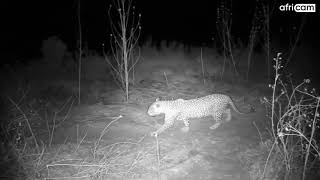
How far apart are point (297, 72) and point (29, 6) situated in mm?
12502

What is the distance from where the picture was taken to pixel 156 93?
33.5 feet

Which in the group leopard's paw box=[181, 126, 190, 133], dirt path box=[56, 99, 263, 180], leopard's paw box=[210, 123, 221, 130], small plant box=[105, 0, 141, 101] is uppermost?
small plant box=[105, 0, 141, 101]

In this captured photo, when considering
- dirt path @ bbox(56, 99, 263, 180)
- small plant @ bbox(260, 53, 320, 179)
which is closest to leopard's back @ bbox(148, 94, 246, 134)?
dirt path @ bbox(56, 99, 263, 180)

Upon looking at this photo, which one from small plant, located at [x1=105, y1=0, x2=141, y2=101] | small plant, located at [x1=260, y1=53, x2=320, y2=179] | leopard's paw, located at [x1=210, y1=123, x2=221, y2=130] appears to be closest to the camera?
small plant, located at [x1=260, y1=53, x2=320, y2=179]

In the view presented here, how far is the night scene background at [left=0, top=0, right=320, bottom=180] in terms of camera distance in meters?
5.42

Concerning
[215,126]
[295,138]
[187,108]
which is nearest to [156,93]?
[187,108]

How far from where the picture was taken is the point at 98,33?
1678cm

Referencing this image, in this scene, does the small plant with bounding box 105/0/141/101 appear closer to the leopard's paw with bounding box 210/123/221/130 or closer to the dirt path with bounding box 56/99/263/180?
the dirt path with bounding box 56/99/263/180

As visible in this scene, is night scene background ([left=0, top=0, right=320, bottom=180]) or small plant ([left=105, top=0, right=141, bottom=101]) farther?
small plant ([left=105, top=0, right=141, bottom=101])

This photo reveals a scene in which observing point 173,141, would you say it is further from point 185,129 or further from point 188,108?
point 188,108

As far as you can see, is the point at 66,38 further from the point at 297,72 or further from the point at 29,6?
the point at 297,72

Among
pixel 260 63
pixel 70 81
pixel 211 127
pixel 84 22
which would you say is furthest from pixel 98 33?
pixel 211 127

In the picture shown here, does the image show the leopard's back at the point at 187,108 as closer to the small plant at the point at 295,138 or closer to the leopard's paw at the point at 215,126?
the leopard's paw at the point at 215,126

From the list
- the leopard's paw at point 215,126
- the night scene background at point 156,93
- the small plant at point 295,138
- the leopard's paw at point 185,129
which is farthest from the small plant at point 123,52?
the small plant at point 295,138
